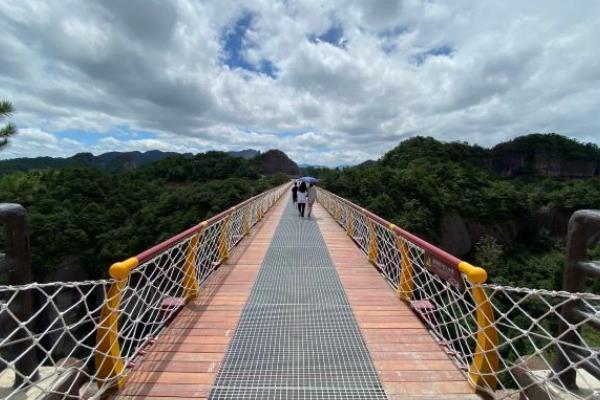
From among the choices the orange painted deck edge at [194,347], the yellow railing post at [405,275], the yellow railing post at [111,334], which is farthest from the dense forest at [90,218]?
the yellow railing post at [405,275]

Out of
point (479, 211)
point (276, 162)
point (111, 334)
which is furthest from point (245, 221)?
point (276, 162)

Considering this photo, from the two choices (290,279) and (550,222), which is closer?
(290,279)

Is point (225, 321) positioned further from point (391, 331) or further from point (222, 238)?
point (222, 238)

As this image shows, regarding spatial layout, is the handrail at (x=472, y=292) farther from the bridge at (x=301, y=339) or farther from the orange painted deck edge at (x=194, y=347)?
the orange painted deck edge at (x=194, y=347)

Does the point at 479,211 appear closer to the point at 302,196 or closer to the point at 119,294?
the point at 302,196

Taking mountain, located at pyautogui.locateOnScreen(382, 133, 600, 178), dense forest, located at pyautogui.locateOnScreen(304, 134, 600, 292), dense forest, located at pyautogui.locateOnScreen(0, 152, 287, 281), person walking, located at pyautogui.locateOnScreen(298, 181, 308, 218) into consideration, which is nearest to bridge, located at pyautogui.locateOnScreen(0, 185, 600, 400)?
person walking, located at pyautogui.locateOnScreen(298, 181, 308, 218)

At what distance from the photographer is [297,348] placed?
310 centimetres

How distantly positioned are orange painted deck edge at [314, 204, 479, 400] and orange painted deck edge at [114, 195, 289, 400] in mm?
1377

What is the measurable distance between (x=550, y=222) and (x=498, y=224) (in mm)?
6920

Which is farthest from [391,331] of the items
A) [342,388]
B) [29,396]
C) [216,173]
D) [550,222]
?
[216,173]

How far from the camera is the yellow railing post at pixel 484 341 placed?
247cm

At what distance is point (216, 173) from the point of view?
190 feet

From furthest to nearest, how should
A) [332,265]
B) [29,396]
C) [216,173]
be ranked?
[216,173], [332,265], [29,396]

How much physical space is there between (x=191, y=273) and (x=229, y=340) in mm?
1335
